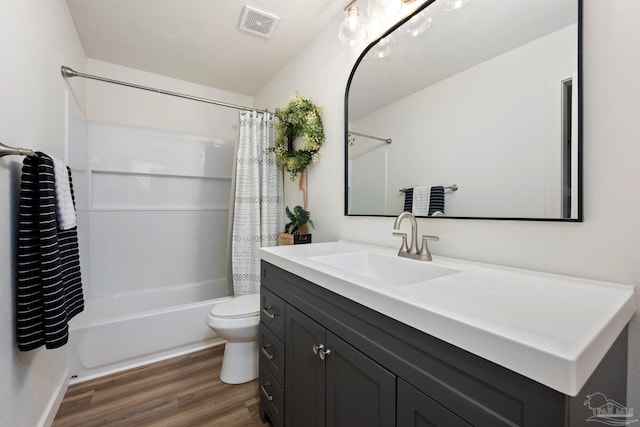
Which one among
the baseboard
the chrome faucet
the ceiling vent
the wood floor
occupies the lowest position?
the wood floor

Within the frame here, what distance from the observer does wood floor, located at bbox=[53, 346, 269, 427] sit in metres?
1.39

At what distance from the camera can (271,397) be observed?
4.19 ft

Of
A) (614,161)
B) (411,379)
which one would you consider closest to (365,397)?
(411,379)

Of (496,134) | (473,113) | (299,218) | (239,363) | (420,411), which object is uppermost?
(473,113)

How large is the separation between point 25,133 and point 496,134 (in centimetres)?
192

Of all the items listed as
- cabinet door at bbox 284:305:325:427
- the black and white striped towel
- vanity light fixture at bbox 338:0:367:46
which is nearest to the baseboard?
the black and white striped towel

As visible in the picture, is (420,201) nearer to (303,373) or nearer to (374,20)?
(303,373)

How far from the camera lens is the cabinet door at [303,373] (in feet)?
3.06

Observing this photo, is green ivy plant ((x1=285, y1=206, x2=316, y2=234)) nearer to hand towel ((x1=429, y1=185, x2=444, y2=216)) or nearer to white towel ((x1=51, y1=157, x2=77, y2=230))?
hand towel ((x1=429, y1=185, x2=444, y2=216))

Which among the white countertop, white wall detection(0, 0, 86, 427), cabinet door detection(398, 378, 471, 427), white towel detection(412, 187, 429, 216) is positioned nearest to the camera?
the white countertop

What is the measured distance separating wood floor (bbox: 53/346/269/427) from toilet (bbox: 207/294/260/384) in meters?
0.07

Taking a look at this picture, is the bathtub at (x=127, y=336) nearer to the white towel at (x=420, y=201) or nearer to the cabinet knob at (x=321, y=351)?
the cabinet knob at (x=321, y=351)

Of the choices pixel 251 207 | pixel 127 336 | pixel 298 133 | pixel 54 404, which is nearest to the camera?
pixel 54 404

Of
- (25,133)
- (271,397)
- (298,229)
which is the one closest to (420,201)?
(298,229)
